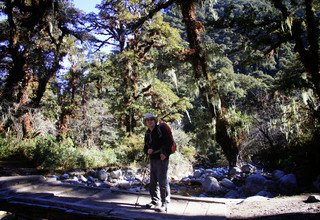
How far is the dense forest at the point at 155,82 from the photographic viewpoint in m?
9.62

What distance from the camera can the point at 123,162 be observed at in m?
15.0

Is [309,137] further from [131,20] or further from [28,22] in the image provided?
[28,22]

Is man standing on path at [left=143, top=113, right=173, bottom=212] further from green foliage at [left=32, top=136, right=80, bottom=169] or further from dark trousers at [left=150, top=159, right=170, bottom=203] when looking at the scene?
green foliage at [left=32, top=136, right=80, bottom=169]

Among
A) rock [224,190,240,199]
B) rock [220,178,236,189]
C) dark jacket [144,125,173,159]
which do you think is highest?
dark jacket [144,125,173,159]

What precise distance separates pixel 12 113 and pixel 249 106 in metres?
11.5

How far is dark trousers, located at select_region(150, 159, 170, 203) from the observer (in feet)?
18.3

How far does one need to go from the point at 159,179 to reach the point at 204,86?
6326mm

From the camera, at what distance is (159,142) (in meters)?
5.61

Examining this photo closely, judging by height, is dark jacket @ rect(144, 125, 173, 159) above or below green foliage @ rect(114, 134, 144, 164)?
above

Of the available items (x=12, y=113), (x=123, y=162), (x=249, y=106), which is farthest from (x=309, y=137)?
(x=12, y=113)

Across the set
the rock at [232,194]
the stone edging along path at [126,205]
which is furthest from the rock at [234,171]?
the stone edging along path at [126,205]

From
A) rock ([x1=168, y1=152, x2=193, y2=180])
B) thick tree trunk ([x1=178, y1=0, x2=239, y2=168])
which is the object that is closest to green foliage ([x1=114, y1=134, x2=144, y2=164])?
rock ([x1=168, y1=152, x2=193, y2=180])

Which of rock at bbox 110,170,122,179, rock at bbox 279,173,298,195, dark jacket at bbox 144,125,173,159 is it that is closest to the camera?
dark jacket at bbox 144,125,173,159

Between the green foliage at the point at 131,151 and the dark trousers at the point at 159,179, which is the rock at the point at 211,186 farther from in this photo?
the green foliage at the point at 131,151
